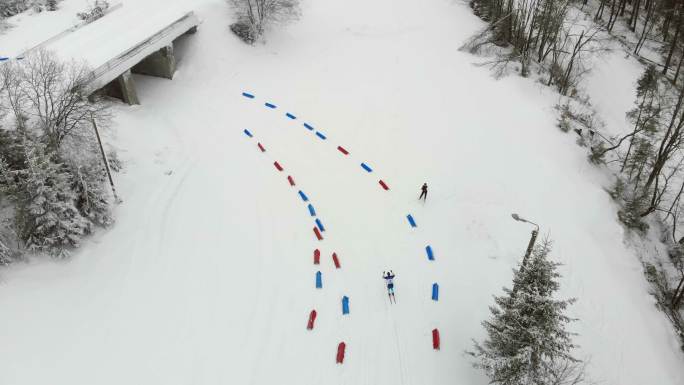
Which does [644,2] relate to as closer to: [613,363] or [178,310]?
[613,363]

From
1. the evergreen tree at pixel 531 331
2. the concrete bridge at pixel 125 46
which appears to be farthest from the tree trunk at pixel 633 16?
the evergreen tree at pixel 531 331

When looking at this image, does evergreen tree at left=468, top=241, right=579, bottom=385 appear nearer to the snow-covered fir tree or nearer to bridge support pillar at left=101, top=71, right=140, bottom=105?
the snow-covered fir tree

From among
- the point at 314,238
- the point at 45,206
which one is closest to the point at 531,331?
the point at 314,238

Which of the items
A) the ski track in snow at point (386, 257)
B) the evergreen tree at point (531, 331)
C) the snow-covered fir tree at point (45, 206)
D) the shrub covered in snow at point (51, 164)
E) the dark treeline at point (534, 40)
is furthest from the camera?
the dark treeline at point (534, 40)

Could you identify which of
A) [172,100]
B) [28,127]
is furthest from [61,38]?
[28,127]

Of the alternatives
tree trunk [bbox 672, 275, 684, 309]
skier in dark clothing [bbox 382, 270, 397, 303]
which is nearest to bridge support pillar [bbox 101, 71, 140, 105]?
skier in dark clothing [bbox 382, 270, 397, 303]

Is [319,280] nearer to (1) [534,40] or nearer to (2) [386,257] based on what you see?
(2) [386,257]

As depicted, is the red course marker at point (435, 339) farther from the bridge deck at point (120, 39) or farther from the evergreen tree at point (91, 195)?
the bridge deck at point (120, 39)
